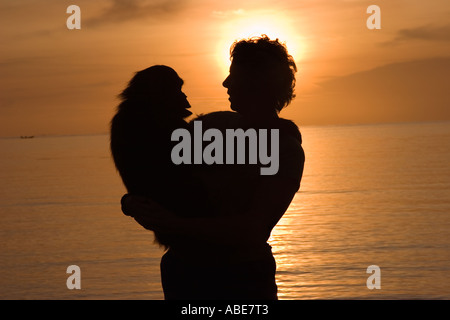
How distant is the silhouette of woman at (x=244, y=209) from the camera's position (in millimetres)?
2504

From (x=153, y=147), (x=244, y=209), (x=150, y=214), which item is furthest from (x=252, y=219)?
(x=153, y=147)

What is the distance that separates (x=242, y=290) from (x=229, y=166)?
0.55 meters

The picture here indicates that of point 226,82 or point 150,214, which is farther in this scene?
point 226,82

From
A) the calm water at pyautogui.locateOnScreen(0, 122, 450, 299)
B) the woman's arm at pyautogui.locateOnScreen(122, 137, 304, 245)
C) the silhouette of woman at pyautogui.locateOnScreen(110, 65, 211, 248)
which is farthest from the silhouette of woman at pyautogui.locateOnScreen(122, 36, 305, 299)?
the calm water at pyautogui.locateOnScreen(0, 122, 450, 299)

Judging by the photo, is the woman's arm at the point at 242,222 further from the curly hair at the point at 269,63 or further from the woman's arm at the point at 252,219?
the curly hair at the point at 269,63

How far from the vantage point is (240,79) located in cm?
278

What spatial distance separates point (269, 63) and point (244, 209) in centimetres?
65

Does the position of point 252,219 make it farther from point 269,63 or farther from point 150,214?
point 269,63

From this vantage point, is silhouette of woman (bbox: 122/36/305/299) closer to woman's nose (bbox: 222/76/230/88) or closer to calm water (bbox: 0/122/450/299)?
woman's nose (bbox: 222/76/230/88)

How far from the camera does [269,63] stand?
108 inches

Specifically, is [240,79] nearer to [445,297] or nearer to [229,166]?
[229,166]

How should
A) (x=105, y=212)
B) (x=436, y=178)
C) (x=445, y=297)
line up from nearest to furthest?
(x=445, y=297) < (x=105, y=212) < (x=436, y=178)

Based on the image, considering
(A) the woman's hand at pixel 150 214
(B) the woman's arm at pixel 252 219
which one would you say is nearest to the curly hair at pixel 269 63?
(B) the woman's arm at pixel 252 219
